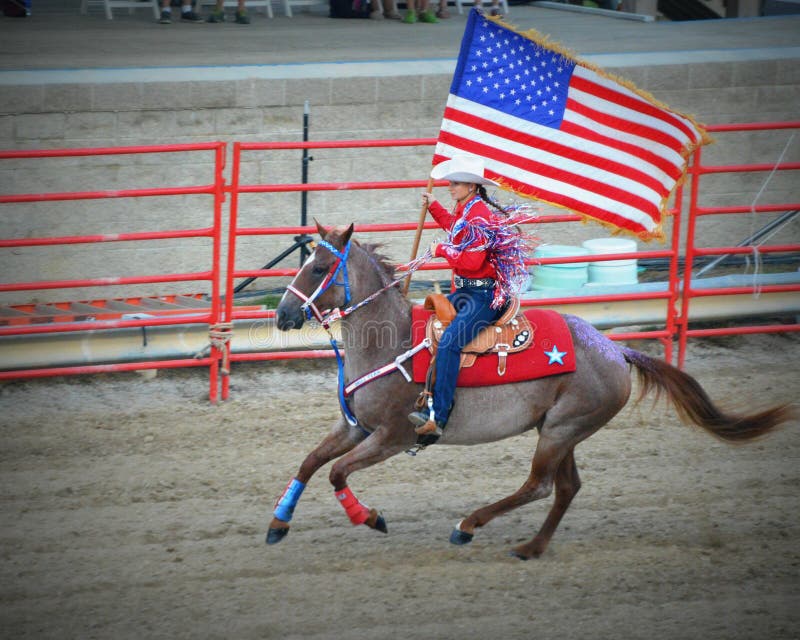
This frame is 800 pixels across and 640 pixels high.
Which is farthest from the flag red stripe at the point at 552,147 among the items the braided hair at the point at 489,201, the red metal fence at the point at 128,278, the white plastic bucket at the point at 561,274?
the red metal fence at the point at 128,278

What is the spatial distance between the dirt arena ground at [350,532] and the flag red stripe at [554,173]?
5.63ft

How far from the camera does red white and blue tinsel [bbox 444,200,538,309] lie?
5.55 m

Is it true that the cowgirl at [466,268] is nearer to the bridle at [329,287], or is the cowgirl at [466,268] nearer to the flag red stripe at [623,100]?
the bridle at [329,287]

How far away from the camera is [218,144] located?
25.5ft

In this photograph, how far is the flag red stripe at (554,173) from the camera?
6714 millimetres

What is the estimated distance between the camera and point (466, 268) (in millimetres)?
5637

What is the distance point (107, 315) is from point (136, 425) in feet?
3.70

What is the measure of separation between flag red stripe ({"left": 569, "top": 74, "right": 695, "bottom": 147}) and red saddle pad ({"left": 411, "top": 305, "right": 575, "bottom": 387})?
6.72ft

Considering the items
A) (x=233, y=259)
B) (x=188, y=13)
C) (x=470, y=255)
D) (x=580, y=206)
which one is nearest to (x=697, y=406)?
(x=470, y=255)

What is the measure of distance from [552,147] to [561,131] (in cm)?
12

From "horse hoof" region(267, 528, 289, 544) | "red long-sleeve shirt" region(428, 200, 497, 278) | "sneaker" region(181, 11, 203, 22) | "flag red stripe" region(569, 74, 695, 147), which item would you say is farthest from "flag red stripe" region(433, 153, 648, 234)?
"sneaker" region(181, 11, 203, 22)

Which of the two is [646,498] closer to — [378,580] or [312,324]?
[378,580]

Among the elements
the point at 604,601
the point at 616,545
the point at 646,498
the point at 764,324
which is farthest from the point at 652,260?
the point at 604,601

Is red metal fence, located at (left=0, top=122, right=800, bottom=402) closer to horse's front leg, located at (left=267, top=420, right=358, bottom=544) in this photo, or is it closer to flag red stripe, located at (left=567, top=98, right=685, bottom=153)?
flag red stripe, located at (left=567, top=98, right=685, bottom=153)
